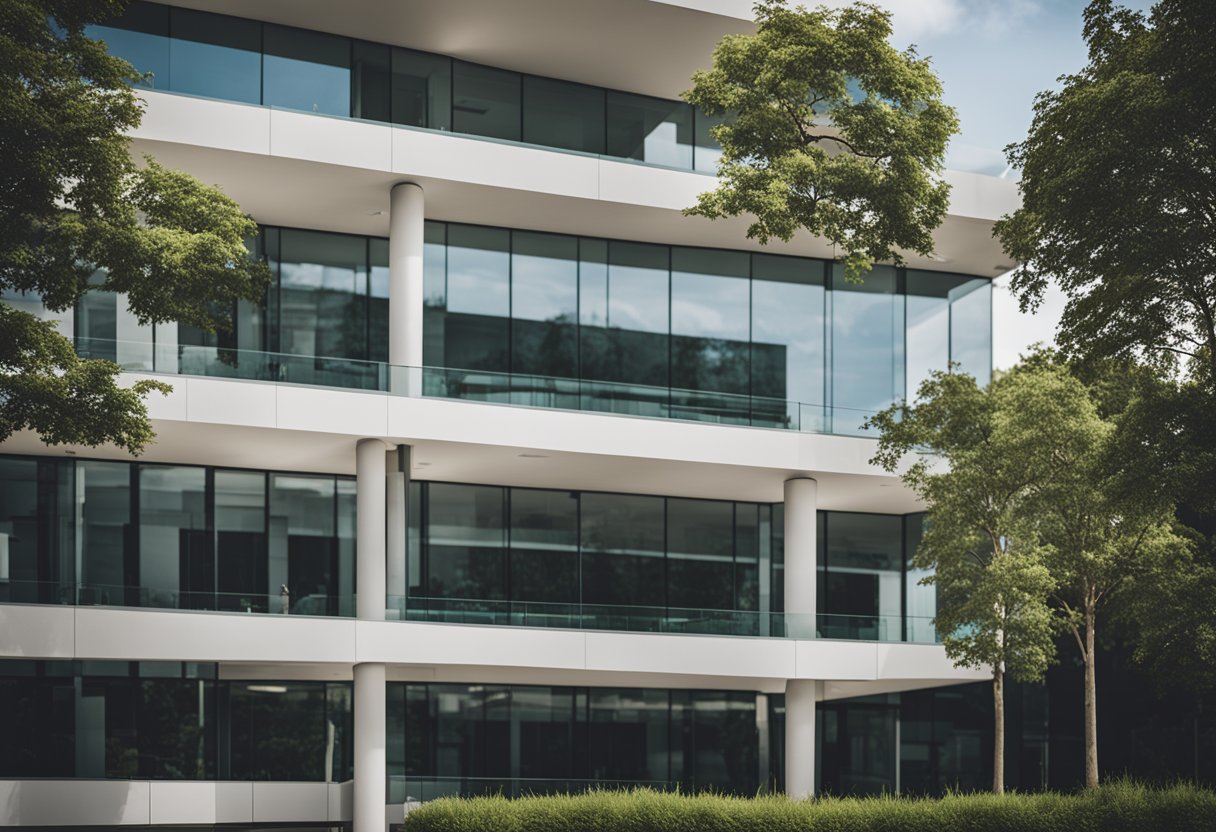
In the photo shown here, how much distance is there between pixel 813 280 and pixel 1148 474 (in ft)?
49.5

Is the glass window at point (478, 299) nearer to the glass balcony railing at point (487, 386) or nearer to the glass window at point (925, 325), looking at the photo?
the glass balcony railing at point (487, 386)

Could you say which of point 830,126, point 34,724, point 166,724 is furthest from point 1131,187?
point 34,724

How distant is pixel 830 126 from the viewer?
27844mm

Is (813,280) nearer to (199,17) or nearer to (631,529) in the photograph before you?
(631,529)

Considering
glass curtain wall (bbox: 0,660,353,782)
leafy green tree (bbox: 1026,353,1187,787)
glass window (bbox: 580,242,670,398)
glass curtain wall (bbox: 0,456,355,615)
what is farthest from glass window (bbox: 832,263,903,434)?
glass curtain wall (bbox: 0,660,353,782)

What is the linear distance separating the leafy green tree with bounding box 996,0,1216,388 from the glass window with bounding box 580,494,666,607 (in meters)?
13.6

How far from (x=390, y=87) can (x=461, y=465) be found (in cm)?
881

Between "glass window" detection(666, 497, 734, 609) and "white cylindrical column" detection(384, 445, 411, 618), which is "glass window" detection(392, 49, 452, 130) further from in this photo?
A: "glass window" detection(666, 497, 734, 609)

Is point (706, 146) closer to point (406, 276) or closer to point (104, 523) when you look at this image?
point (406, 276)

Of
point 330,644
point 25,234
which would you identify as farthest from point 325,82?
point 330,644

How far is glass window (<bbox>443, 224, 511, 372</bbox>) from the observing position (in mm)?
33750

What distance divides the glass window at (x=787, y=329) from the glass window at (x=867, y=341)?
50 cm

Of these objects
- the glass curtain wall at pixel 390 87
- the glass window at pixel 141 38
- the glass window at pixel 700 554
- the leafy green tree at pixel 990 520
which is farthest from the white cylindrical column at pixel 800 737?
the glass window at pixel 141 38

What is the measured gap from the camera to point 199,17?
31234mm
